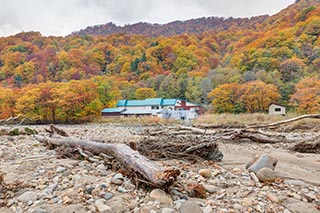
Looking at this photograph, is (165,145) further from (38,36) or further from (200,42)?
(38,36)

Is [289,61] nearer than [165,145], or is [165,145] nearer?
[165,145]

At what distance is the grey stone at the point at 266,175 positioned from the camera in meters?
3.68

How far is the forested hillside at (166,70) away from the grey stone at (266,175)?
22192 mm

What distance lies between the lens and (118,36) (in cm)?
6669

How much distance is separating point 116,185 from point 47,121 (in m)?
28.3

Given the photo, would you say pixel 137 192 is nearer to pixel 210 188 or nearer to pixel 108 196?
pixel 108 196

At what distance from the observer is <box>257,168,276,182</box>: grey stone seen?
368 centimetres

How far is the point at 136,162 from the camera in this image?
3.49 meters

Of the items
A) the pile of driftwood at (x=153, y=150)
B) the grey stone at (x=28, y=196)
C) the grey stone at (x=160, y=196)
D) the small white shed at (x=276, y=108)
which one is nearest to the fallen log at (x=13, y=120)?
the pile of driftwood at (x=153, y=150)

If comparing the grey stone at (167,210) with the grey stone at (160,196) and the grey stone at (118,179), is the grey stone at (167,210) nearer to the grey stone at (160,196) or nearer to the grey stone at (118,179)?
the grey stone at (160,196)

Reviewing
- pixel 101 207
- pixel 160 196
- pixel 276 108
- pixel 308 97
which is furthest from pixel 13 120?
pixel 308 97

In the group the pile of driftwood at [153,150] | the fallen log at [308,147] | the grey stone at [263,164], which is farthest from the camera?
the fallen log at [308,147]

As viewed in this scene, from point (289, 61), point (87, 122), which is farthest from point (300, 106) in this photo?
point (87, 122)

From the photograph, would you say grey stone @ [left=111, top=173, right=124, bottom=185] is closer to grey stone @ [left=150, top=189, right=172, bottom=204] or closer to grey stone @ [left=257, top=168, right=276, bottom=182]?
grey stone @ [left=150, top=189, right=172, bottom=204]
